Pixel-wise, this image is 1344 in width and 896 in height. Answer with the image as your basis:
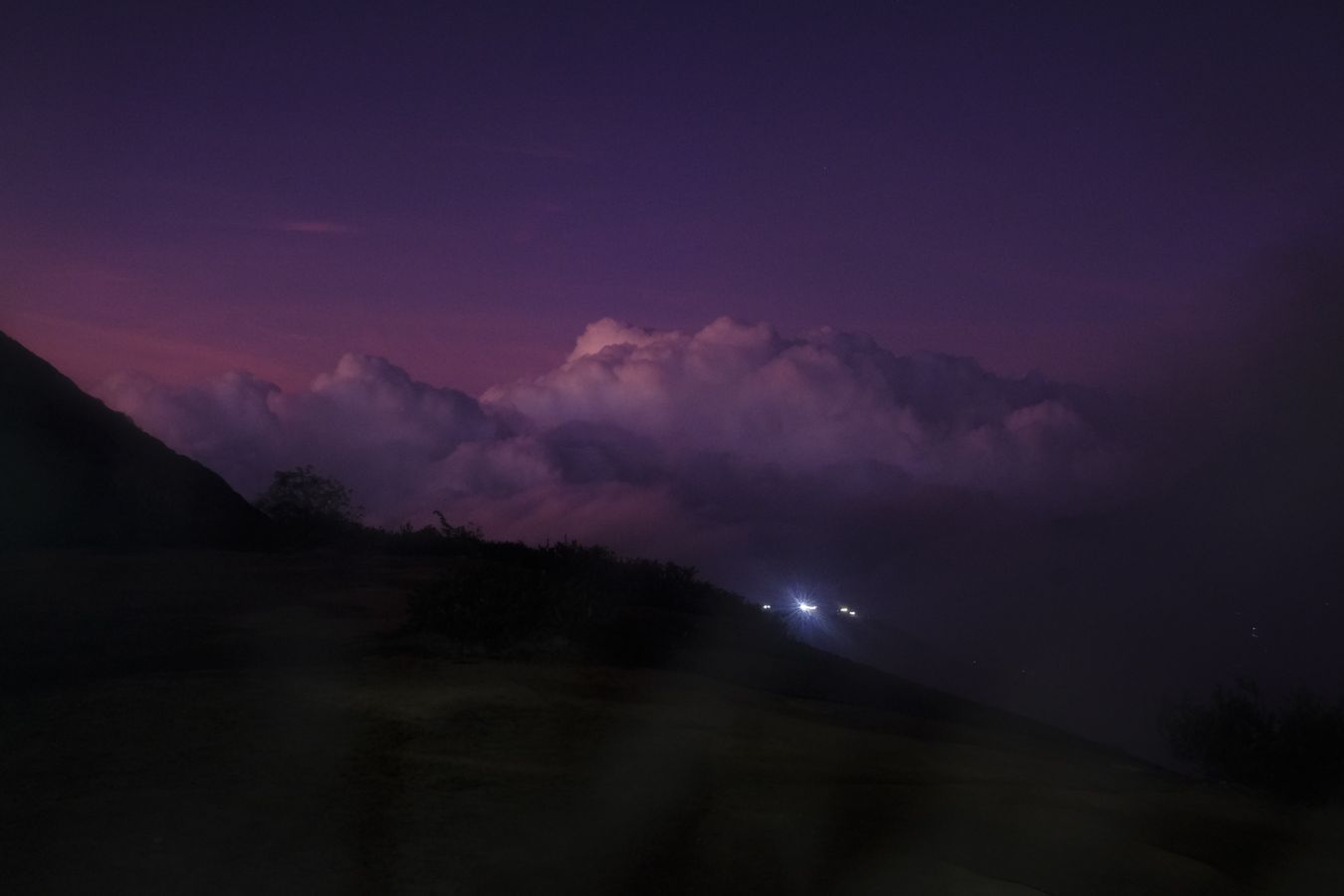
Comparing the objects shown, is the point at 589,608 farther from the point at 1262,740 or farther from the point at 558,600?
the point at 1262,740

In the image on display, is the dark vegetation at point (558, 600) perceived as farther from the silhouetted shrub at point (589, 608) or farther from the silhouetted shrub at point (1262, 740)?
the silhouetted shrub at point (1262, 740)

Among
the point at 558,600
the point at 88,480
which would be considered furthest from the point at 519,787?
the point at 88,480

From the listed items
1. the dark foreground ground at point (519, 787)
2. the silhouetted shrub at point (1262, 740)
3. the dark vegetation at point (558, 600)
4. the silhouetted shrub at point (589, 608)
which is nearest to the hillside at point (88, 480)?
the dark vegetation at point (558, 600)

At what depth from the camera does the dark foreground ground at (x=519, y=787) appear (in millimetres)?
6219

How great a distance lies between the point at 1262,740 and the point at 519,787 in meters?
10.5

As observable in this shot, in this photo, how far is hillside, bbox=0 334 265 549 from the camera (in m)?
23.1

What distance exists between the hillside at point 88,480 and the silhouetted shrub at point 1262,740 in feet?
72.8

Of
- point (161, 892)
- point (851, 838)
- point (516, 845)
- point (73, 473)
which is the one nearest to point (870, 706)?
point (851, 838)

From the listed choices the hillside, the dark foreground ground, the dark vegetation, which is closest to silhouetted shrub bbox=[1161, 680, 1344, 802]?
the dark foreground ground

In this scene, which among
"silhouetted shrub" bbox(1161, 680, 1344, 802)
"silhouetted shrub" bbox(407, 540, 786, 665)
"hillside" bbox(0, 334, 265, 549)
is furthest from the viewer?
"hillside" bbox(0, 334, 265, 549)

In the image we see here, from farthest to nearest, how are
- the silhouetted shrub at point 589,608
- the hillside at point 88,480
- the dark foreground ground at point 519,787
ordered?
the hillside at point 88,480 < the silhouetted shrub at point 589,608 < the dark foreground ground at point 519,787

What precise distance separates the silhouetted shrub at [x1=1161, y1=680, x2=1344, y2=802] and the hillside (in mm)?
22200

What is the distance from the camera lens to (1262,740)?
1309 cm

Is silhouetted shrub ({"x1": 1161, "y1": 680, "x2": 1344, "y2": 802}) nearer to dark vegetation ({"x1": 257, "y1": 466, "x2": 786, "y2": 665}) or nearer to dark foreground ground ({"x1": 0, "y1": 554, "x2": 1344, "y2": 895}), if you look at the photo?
dark foreground ground ({"x1": 0, "y1": 554, "x2": 1344, "y2": 895})
